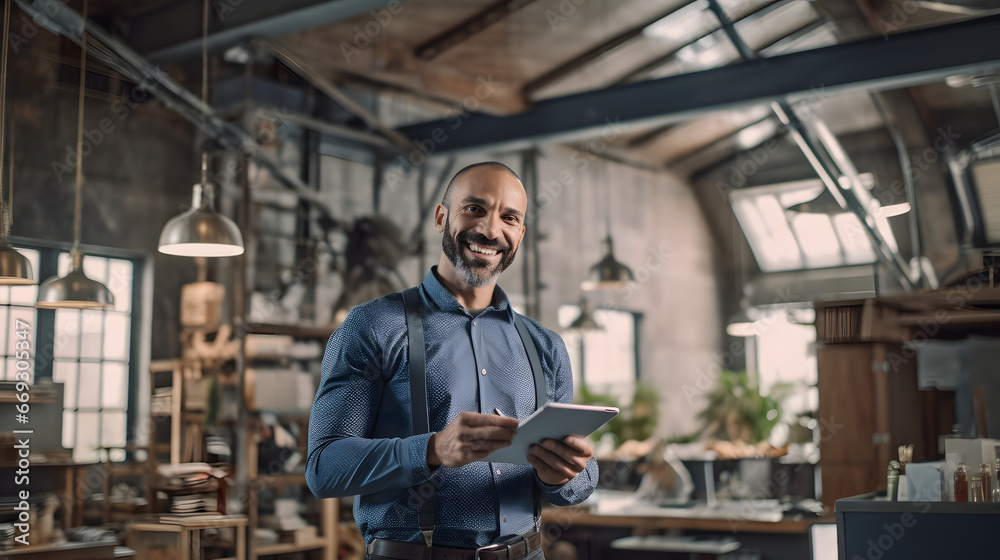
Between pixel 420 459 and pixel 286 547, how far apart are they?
5.74 metres

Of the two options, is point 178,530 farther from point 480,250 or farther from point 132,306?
point 480,250

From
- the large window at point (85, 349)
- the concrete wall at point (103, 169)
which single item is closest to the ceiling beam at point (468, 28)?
the concrete wall at point (103, 169)

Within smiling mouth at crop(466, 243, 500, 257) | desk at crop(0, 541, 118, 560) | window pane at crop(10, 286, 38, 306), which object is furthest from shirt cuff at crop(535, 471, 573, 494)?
window pane at crop(10, 286, 38, 306)

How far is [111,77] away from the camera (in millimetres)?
6457

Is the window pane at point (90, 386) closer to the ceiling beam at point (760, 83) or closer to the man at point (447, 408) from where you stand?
the ceiling beam at point (760, 83)

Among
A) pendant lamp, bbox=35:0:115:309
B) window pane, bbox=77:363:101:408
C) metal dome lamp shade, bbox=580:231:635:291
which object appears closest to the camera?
pendant lamp, bbox=35:0:115:309

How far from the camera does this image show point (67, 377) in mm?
5969

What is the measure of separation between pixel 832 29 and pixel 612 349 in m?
4.86

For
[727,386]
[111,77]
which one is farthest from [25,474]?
[727,386]

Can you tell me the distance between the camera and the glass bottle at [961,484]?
370 centimetres

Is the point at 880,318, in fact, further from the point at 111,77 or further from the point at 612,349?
the point at 612,349

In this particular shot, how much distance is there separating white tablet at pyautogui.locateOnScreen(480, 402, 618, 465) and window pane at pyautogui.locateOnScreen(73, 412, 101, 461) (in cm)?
497

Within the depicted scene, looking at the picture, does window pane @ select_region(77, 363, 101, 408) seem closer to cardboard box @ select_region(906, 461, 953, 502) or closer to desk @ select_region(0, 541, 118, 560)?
desk @ select_region(0, 541, 118, 560)

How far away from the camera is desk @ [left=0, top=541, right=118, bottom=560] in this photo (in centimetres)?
489
